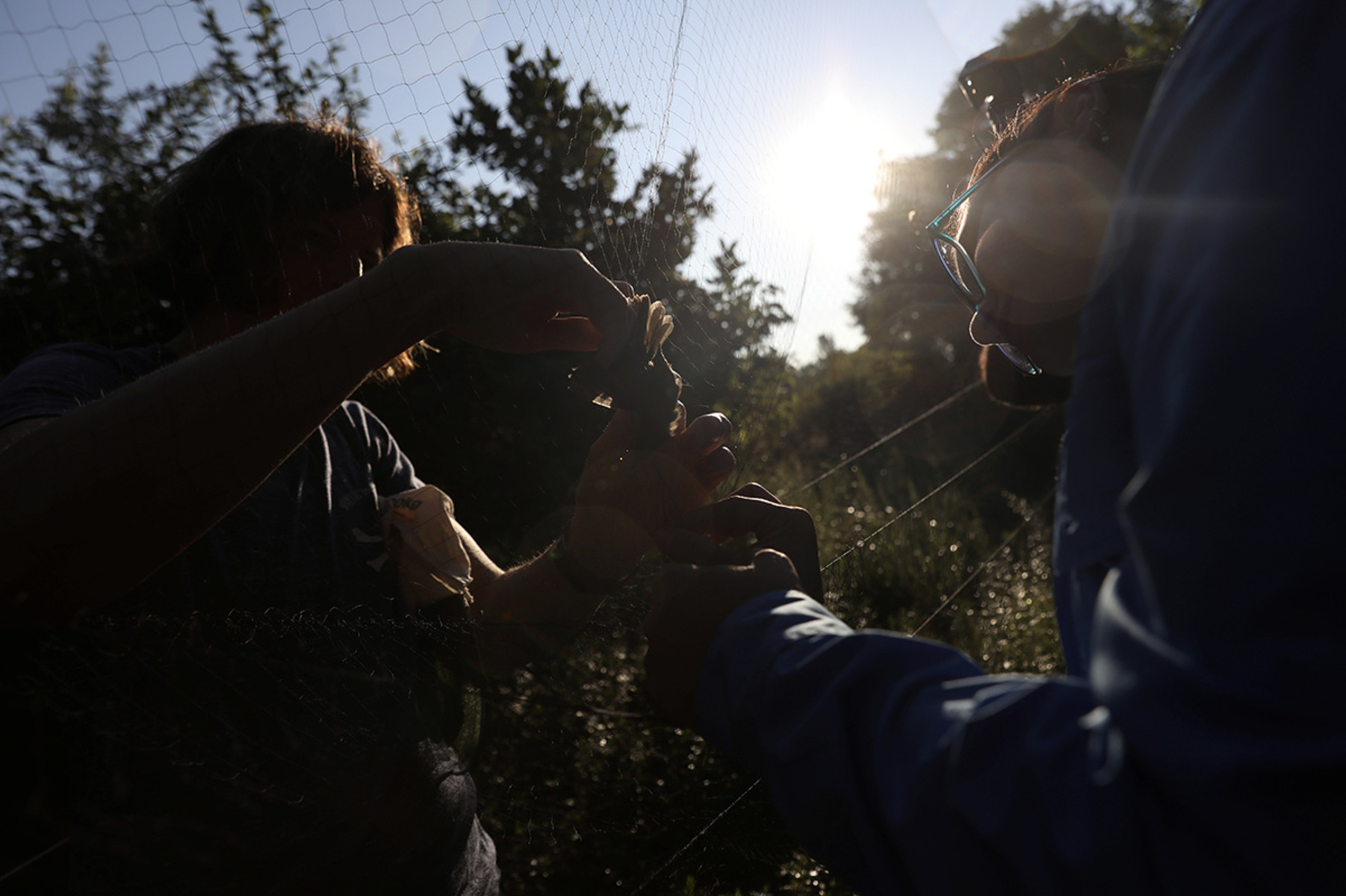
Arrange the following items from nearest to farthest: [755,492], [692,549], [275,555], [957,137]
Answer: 1. [692,549]
2. [275,555]
3. [755,492]
4. [957,137]

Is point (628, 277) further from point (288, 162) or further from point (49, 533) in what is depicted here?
point (49, 533)

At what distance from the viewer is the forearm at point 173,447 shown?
946 mm

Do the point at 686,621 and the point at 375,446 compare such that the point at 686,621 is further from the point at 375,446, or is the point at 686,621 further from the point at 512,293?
the point at 375,446

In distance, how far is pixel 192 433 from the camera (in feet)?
3.28

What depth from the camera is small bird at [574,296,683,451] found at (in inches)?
56.5

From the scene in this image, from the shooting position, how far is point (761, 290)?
2.36m

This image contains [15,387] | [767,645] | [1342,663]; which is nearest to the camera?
[1342,663]

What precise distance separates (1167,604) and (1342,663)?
10 cm

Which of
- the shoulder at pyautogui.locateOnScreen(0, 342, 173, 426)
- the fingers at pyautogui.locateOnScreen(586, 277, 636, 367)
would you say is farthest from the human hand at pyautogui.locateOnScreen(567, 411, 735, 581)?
the shoulder at pyautogui.locateOnScreen(0, 342, 173, 426)

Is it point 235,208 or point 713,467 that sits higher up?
point 235,208

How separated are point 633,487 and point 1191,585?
4.11ft

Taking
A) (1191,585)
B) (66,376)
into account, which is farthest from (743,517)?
(66,376)

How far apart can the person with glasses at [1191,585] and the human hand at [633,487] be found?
899 mm

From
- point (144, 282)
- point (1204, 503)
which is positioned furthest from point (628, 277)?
point (1204, 503)
